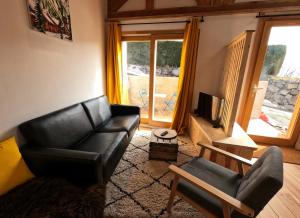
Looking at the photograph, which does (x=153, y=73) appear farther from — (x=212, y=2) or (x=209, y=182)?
(x=209, y=182)

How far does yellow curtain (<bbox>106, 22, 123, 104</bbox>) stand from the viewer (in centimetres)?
314

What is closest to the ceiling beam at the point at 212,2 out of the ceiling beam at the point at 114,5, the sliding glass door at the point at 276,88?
the sliding glass door at the point at 276,88

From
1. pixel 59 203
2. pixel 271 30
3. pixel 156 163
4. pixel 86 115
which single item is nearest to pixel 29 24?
pixel 86 115

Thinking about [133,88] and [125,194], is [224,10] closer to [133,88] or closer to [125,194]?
[133,88]

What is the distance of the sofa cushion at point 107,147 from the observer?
5.04ft

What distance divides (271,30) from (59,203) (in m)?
3.71

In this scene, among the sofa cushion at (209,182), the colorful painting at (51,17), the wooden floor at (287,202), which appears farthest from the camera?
the colorful painting at (51,17)

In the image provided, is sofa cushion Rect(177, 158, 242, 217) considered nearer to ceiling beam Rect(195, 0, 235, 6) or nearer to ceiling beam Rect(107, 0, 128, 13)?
ceiling beam Rect(195, 0, 235, 6)

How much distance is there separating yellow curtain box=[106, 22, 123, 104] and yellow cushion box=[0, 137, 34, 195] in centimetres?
229

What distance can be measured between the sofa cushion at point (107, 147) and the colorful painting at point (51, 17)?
1.42m

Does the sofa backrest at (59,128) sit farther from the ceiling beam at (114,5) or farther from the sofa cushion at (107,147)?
the ceiling beam at (114,5)

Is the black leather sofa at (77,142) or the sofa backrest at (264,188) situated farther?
the black leather sofa at (77,142)

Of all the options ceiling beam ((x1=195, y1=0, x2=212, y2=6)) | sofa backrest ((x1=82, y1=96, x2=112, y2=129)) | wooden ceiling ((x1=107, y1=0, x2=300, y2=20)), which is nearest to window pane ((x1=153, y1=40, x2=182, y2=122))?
wooden ceiling ((x1=107, y1=0, x2=300, y2=20))

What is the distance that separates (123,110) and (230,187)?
2253 mm
